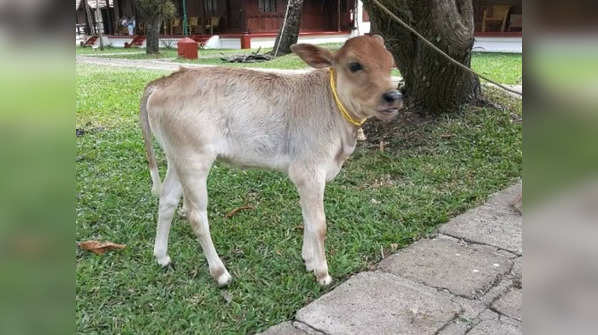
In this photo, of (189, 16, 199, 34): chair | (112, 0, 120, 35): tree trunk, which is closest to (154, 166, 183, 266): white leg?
(189, 16, 199, 34): chair

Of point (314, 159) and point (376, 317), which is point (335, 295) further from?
point (314, 159)

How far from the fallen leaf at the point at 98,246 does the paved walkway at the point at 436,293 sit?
56.4 inches

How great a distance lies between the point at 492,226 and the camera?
3.76 meters

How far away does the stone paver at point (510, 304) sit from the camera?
2.72m

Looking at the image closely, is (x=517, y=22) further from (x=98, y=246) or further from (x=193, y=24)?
(x=193, y=24)

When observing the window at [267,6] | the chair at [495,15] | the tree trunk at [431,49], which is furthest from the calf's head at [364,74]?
the window at [267,6]

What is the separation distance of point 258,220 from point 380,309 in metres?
1.47

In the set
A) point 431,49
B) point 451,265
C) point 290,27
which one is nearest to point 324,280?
point 451,265

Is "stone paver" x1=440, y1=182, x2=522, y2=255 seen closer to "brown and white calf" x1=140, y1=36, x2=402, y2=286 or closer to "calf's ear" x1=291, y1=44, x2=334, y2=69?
"brown and white calf" x1=140, y1=36, x2=402, y2=286

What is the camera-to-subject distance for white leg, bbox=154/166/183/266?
324 centimetres

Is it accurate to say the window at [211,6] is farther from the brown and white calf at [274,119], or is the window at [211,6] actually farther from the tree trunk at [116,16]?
the brown and white calf at [274,119]

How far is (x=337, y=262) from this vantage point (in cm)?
331
